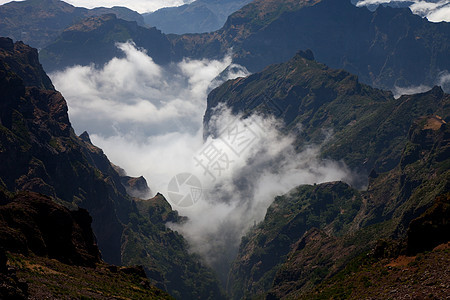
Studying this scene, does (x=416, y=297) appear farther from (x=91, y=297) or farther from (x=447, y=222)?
(x=91, y=297)

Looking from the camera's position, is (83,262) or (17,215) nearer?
(17,215)

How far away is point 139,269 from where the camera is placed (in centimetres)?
13912

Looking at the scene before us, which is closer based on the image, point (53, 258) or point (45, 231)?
point (53, 258)

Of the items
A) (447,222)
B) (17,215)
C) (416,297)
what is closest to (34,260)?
(17,215)

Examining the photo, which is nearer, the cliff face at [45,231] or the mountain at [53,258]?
the mountain at [53,258]

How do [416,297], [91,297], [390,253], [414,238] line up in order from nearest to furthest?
1. [416,297]
2. [91,297]
3. [414,238]
4. [390,253]

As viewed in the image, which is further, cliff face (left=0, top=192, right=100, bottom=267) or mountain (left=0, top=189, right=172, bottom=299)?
cliff face (left=0, top=192, right=100, bottom=267)

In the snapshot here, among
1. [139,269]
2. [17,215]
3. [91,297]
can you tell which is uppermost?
[17,215]

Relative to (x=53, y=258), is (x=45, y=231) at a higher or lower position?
higher

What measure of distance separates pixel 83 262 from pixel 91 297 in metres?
32.9

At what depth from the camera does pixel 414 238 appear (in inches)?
3738

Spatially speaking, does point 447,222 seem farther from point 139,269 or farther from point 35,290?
point 139,269

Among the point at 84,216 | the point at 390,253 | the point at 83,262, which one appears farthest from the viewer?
the point at 84,216

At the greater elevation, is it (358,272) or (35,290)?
(35,290)
